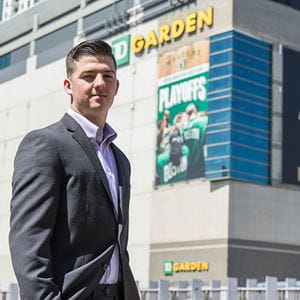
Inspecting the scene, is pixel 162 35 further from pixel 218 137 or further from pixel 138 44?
pixel 218 137

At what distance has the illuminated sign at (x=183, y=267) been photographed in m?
39.4

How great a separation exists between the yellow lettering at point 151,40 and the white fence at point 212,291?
3645 cm

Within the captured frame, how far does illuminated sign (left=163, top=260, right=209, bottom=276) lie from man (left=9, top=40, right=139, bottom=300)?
36740 mm

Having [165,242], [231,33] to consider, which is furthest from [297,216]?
[231,33]

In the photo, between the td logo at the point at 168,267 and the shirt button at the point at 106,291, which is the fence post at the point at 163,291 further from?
the td logo at the point at 168,267

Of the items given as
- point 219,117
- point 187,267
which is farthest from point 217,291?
point 219,117

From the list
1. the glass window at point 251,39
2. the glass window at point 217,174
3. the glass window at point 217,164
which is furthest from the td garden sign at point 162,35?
the glass window at point 217,174

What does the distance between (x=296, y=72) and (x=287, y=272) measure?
11.8 m

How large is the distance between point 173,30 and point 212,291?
36218mm

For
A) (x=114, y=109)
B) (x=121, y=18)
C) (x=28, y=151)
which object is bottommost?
(x=28, y=151)

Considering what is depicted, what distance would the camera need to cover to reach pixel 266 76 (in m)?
42.1

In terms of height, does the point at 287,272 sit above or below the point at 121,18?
below

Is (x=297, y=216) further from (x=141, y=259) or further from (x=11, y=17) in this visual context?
(x=11, y=17)

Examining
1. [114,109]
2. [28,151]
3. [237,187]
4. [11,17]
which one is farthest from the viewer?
[11,17]
